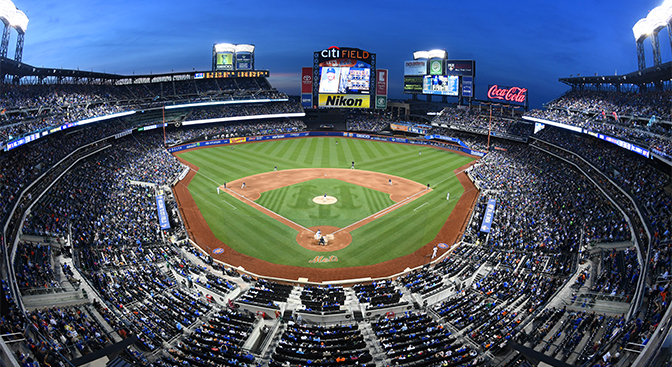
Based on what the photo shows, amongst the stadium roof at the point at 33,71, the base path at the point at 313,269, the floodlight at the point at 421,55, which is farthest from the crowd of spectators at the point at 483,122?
the stadium roof at the point at 33,71

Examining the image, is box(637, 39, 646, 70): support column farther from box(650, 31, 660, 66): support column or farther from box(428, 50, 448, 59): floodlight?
box(428, 50, 448, 59): floodlight

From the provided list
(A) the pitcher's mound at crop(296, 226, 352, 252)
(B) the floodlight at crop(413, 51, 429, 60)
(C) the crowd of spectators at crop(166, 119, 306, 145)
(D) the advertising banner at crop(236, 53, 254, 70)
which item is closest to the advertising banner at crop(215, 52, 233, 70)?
(D) the advertising banner at crop(236, 53, 254, 70)

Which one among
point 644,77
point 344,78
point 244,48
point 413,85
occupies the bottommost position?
point 644,77

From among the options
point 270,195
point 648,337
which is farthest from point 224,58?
point 648,337

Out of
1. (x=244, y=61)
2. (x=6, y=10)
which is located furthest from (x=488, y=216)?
(x=244, y=61)

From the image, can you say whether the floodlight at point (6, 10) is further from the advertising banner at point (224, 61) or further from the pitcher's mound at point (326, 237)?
the advertising banner at point (224, 61)

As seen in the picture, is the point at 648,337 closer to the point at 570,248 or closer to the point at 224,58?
the point at 570,248

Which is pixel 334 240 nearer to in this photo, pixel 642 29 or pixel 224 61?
pixel 642 29

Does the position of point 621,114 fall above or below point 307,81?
below
